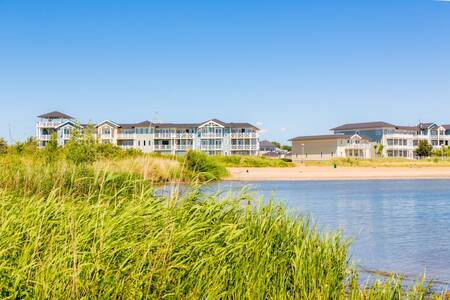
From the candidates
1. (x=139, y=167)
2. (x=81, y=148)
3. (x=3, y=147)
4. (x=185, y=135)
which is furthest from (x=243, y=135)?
(x=139, y=167)

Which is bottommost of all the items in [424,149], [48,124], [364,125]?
[424,149]

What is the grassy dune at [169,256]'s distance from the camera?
5578mm

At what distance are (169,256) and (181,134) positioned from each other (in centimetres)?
8967

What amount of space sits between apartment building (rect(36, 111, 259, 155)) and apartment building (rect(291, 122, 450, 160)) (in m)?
11.1

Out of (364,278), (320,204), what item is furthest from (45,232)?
(320,204)

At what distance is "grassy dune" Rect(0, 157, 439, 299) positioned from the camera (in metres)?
5.58

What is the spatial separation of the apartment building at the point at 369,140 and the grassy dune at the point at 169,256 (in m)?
92.7

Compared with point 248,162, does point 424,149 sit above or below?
above

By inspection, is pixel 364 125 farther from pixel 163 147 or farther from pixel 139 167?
pixel 139 167

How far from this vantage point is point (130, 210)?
671 cm

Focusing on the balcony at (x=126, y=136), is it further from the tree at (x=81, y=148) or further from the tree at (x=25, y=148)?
the tree at (x=81, y=148)

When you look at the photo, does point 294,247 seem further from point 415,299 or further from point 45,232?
point 45,232

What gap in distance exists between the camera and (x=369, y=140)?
106500 millimetres

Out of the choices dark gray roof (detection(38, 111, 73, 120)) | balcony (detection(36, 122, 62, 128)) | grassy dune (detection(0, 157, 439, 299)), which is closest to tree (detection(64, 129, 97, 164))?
grassy dune (detection(0, 157, 439, 299))
